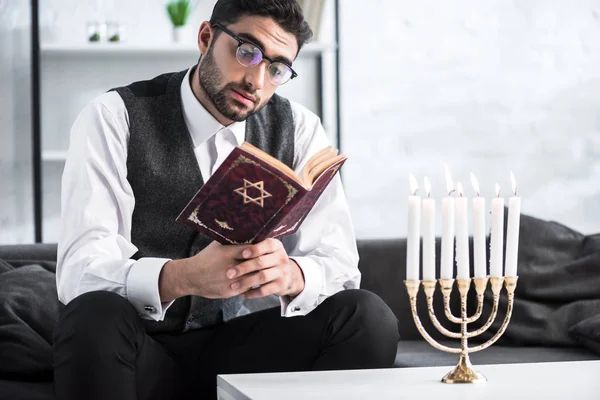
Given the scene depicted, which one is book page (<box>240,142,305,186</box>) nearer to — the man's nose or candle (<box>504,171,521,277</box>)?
candle (<box>504,171,521,277</box>)

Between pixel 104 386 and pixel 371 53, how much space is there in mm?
2235

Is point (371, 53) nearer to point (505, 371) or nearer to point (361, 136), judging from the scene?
point (361, 136)

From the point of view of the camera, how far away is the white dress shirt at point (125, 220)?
4.98 feet

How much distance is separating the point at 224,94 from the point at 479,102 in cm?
180

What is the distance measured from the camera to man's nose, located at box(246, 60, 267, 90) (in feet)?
5.68

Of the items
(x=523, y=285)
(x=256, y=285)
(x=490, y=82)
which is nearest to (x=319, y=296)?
(x=256, y=285)

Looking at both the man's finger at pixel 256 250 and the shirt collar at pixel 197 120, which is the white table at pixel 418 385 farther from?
the shirt collar at pixel 197 120

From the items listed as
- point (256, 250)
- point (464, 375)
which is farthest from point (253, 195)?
point (464, 375)

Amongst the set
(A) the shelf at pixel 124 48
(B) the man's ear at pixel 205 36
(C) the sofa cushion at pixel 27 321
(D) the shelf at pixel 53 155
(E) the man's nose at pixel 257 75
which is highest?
(B) the man's ear at pixel 205 36

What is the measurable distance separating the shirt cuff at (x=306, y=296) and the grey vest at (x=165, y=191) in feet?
0.74

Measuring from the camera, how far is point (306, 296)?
157 centimetres

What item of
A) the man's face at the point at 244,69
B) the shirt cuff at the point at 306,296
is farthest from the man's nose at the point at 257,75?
the shirt cuff at the point at 306,296

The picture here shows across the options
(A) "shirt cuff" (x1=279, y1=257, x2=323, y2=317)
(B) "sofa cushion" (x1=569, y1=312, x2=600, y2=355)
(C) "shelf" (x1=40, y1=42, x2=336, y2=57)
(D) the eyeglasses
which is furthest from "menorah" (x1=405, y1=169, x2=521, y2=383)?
(C) "shelf" (x1=40, y1=42, x2=336, y2=57)

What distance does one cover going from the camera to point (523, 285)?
92.2 inches
